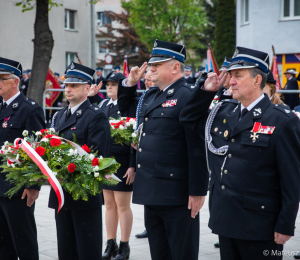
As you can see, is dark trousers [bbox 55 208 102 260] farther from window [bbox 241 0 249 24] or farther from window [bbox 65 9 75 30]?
window [bbox 65 9 75 30]

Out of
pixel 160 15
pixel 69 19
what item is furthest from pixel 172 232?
pixel 69 19

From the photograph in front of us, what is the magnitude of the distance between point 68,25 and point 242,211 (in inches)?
1263

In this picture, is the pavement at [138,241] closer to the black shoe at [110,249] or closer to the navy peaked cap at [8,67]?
the black shoe at [110,249]

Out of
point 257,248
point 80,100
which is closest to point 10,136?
point 80,100

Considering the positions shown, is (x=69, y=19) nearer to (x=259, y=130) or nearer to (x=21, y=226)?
(x=21, y=226)

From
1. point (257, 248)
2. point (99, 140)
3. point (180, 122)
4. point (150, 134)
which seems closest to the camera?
point (257, 248)

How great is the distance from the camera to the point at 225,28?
1185 inches

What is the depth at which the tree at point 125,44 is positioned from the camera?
44034 millimetres

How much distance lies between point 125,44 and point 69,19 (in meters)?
12.1

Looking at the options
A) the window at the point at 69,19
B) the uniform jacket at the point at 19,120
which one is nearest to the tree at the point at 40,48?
the uniform jacket at the point at 19,120

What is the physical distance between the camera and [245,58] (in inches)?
130

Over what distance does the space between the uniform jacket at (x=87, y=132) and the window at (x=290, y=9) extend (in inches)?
789

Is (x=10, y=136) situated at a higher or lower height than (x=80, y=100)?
lower

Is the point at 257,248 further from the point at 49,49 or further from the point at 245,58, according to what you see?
the point at 49,49
